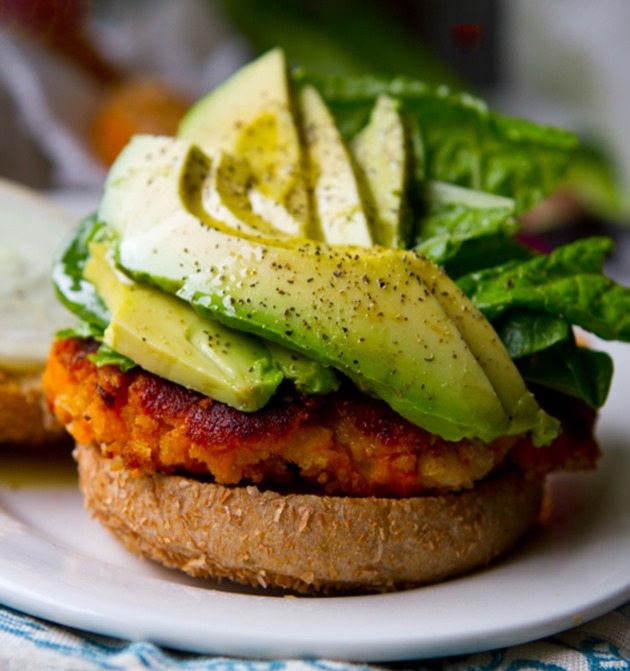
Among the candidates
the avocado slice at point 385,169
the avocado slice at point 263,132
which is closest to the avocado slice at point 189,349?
the avocado slice at point 263,132

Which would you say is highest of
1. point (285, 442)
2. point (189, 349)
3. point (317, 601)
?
point (189, 349)

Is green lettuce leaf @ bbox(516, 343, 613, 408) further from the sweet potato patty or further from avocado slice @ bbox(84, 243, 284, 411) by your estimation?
avocado slice @ bbox(84, 243, 284, 411)

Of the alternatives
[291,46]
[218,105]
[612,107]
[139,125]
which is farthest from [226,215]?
[612,107]

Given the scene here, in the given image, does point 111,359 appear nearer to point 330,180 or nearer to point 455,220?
point 330,180

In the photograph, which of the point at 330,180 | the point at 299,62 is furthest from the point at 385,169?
the point at 299,62

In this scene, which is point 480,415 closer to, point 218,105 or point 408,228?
point 408,228

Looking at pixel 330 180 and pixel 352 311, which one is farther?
pixel 330 180
